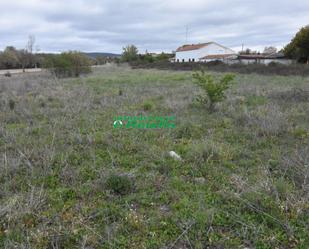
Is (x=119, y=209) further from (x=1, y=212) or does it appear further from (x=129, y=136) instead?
(x=129, y=136)

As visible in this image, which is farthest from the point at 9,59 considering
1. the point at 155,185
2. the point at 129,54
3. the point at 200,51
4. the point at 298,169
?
the point at 298,169

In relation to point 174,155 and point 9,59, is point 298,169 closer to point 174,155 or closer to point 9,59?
point 174,155

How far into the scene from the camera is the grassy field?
81.5 inches

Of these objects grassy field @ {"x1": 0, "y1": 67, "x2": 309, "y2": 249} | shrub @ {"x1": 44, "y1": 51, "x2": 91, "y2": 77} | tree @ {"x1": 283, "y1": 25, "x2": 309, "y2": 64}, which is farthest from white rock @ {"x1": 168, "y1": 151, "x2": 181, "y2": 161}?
tree @ {"x1": 283, "y1": 25, "x2": 309, "y2": 64}

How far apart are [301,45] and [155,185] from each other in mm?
28770

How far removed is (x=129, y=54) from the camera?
1976 inches

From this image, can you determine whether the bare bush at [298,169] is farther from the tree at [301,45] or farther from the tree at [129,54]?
the tree at [129,54]

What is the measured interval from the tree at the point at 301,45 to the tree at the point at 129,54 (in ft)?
93.9

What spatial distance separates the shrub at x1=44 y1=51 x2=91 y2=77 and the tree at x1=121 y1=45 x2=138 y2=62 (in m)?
28.8

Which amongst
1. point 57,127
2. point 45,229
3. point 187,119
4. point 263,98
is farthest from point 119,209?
point 263,98

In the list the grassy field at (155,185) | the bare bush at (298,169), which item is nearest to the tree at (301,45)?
the grassy field at (155,185)

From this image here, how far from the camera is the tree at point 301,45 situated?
24.8m

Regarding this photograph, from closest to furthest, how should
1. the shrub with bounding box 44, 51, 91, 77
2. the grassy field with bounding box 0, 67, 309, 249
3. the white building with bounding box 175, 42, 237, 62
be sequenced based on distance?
the grassy field with bounding box 0, 67, 309, 249, the shrub with bounding box 44, 51, 91, 77, the white building with bounding box 175, 42, 237, 62

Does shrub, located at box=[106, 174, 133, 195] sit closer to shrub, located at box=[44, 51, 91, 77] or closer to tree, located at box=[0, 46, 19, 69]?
shrub, located at box=[44, 51, 91, 77]
